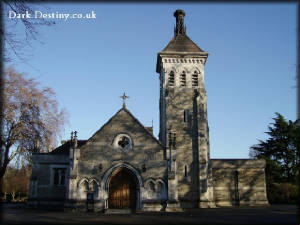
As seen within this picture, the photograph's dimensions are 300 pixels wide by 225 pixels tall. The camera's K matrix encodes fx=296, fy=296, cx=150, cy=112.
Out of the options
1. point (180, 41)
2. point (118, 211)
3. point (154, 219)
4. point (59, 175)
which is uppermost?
point (180, 41)

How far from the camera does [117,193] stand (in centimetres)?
2367

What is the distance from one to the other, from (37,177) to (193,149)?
14.4 metres

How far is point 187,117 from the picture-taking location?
95.9 feet

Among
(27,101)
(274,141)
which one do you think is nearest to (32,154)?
(27,101)

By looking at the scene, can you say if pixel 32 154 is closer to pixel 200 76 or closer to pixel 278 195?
pixel 200 76

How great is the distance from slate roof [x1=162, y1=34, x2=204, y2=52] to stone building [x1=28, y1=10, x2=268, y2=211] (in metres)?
0.11

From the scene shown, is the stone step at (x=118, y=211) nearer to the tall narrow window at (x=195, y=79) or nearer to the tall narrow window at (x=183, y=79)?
the tall narrow window at (x=183, y=79)

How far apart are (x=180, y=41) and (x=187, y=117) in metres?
9.17

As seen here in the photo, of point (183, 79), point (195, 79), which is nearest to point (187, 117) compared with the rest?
point (183, 79)

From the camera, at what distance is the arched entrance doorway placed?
77.0 ft

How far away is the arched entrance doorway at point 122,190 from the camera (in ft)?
77.0

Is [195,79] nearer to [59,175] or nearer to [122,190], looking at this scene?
[122,190]

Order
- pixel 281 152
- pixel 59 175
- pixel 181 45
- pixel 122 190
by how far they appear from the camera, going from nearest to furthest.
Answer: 1. pixel 122 190
2. pixel 59 175
3. pixel 181 45
4. pixel 281 152

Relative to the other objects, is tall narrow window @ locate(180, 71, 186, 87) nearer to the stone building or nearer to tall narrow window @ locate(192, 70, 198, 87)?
the stone building
